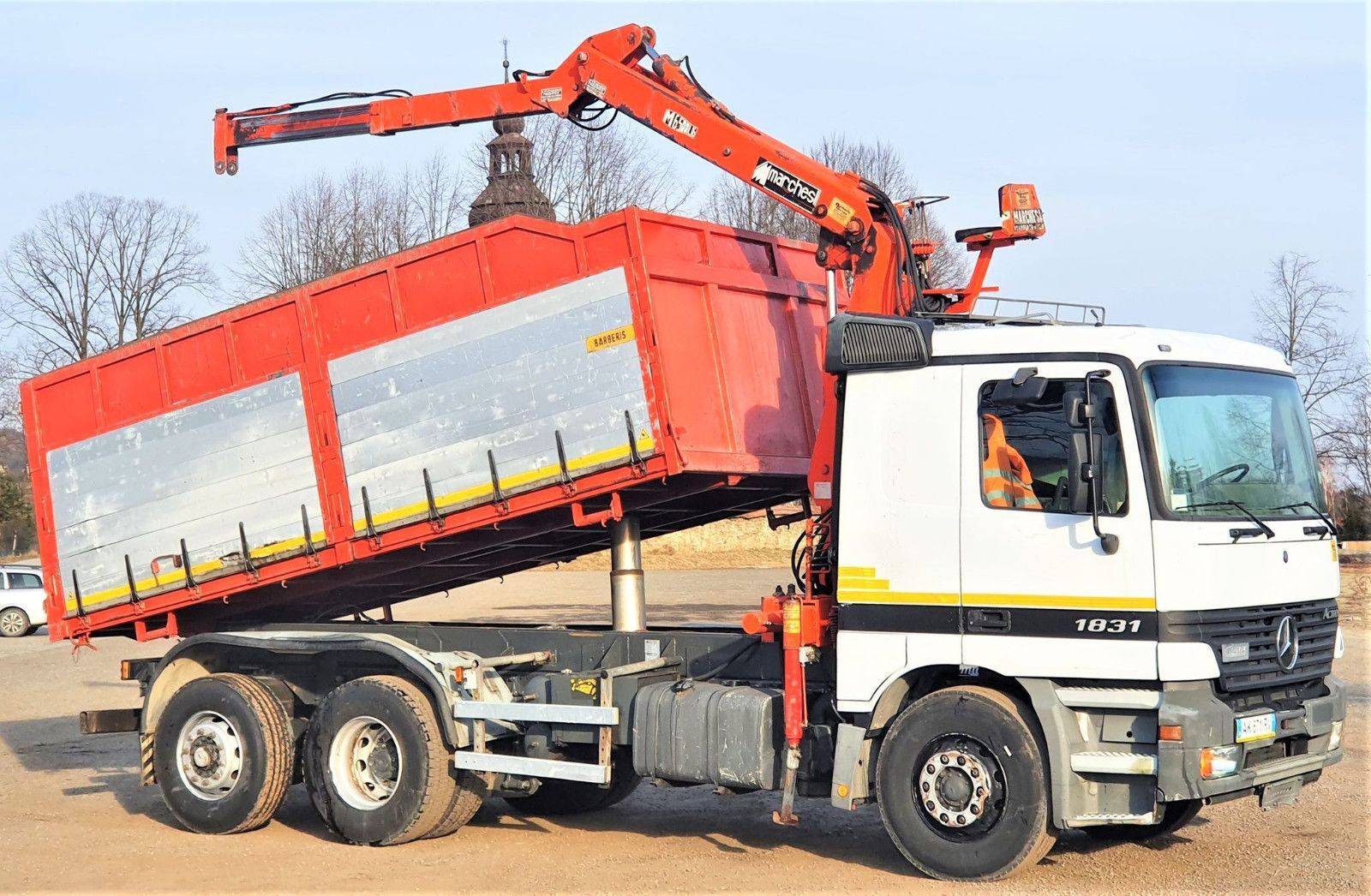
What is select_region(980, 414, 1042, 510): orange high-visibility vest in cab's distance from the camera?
296 inches

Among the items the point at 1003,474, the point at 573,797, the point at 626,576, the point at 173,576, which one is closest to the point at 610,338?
the point at 626,576

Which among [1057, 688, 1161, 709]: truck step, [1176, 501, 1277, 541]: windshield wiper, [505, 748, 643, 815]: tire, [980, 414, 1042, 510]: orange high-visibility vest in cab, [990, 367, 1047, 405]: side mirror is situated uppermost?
[990, 367, 1047, 405]: side mirror

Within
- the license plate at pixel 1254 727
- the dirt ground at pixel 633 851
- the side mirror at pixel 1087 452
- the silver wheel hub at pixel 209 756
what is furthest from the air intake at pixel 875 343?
the silver wheel hub at pixel 209 756

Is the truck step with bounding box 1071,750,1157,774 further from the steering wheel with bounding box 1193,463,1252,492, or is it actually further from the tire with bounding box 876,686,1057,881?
the steering wheel with bounding box 1193,463,1252,492

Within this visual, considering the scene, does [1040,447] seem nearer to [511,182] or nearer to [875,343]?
[875,343]

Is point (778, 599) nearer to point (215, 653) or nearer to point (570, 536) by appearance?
point (570, 536)

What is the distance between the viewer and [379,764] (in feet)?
30.6

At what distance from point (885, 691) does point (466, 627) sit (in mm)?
3230

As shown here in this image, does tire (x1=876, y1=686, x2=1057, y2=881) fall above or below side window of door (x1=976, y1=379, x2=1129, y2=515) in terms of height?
below

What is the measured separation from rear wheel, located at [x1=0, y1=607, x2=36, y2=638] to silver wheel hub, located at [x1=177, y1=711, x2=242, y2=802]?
22.1 metres

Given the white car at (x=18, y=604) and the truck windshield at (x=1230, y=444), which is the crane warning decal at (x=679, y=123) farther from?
the white car at (x=18, y=604)

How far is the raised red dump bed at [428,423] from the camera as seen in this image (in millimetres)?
8836

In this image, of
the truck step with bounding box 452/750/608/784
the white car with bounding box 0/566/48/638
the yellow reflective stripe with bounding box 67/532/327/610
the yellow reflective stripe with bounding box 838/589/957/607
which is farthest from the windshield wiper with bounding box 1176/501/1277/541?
the white car with bounding box 0/566/48/638

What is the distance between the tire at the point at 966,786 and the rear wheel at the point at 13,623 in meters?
26.2
